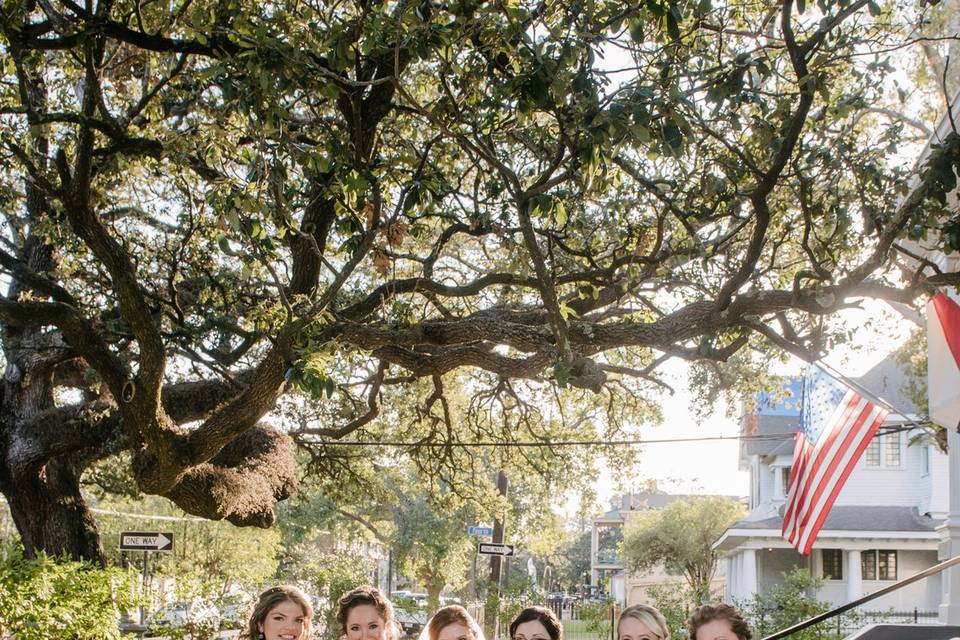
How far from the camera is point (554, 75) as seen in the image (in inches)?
256

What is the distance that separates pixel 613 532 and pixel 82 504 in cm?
10560

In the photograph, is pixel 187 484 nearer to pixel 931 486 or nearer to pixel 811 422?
pixel 811 422

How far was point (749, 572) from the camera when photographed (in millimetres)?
35656

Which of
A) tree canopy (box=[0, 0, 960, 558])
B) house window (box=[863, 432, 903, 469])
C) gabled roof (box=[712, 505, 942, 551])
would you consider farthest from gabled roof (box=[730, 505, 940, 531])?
tree canopy (box=[0, 0, 960, 558])

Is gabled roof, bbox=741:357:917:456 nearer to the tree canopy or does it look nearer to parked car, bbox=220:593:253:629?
parked car, bbox=220:593:253:629

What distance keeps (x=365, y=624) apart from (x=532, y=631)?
95cm

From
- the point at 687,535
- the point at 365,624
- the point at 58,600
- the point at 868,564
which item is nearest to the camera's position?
the point at 365,624

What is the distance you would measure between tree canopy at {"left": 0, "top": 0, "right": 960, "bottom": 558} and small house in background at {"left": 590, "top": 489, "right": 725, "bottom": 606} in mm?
37072

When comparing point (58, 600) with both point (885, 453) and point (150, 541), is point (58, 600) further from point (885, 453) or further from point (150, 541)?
point (885, 453)

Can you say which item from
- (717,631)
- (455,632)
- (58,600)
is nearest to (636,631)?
(717,631)

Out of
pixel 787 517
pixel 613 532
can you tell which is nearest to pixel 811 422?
pixel 787 517

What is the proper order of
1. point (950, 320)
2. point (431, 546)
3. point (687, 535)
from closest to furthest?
point (950, 320) → point (431, 546) → point (687, 535)

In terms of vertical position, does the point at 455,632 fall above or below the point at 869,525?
below

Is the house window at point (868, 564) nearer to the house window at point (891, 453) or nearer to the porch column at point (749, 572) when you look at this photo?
the house window at point (891, 453)
